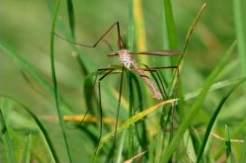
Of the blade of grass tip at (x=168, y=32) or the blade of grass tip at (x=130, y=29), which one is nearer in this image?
the blade of grass tip at (x=168, y=32)

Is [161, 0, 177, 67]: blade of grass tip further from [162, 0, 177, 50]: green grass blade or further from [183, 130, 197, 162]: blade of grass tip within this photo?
[183, 130, 197, 162]: blade of grass tip

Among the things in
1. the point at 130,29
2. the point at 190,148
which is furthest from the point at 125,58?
the point at 190,148

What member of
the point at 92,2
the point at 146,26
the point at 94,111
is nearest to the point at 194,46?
the point at 146,26

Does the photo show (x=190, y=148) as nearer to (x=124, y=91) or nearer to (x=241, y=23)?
(x=241, y=23)

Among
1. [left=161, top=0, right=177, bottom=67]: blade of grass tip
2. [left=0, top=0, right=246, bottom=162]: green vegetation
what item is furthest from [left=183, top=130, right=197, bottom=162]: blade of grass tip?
[left=161, top=0, right=177, bottom=67]: blade of grass tip

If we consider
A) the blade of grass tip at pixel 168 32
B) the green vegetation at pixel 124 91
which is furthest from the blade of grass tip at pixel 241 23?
the blade of grass tip at pixel 168 32

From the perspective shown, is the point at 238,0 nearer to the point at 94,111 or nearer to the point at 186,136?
the point at 186,136

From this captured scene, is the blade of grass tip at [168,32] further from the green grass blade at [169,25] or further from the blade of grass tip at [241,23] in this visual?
the blade of grass tip at [241,23]
